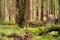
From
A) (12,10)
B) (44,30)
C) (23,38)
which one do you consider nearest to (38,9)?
(12,10)

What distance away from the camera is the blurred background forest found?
948cm

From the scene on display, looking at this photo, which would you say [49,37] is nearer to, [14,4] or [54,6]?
[14,4]

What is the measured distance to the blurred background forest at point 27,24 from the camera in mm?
9475

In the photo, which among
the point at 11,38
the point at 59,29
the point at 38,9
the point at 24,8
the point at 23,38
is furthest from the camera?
the point at 38,9

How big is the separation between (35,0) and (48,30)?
2150cm

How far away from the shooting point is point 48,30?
32.7 feet

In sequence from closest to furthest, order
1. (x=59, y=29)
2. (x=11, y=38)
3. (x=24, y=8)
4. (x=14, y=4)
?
1. (x=11, y=38)
2. (x=59, y=29)
3. (x=24, y=8)
4. (x=14, y=4)

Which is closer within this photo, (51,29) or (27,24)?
(51,29)

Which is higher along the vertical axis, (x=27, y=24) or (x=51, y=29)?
(x=51, y=29)

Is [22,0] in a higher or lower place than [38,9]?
higher

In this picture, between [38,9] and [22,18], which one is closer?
[22,18]

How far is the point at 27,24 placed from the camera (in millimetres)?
→ 15867

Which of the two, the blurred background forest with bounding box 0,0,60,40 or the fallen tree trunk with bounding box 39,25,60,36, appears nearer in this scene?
the blurred background forest with bounding box 0,0,60,40

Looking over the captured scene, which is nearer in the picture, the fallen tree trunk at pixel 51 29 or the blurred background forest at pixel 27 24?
the blurred background forest at pixel 27 24
